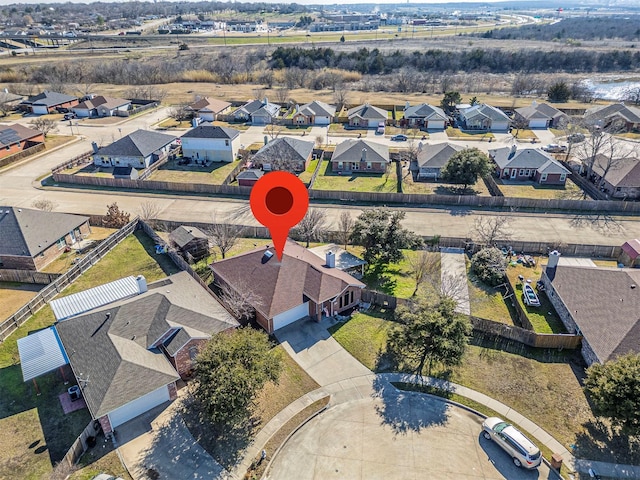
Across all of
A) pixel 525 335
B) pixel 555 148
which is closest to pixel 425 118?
pixel 555 148


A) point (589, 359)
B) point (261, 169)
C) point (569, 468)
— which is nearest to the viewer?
point (569, 468)

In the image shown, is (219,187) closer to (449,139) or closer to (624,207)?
(449,139)

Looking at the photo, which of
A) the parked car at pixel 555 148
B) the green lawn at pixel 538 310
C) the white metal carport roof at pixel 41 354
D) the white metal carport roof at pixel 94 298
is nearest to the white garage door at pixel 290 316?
the white metal carport roof at pixel 94 298

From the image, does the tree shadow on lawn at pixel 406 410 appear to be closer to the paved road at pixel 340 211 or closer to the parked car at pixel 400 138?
the paved road at pixel 340 211

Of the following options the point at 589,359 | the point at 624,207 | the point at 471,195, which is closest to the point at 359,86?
the point at 471,195

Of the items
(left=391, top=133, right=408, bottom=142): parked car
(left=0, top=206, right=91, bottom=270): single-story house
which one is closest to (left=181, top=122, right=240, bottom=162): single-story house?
(left=0, top=206, right=91, bottom=270): single-story house

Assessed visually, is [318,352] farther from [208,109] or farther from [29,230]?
[208,109]

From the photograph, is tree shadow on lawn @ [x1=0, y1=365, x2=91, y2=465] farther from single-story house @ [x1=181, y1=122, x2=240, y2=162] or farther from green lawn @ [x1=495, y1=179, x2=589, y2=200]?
green lawn @ [x1=495, y1=179, x2=589, y2=200]
